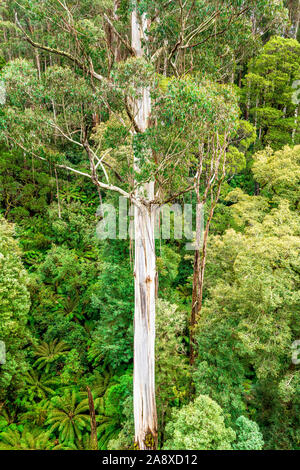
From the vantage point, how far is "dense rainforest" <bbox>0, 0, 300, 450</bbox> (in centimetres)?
581

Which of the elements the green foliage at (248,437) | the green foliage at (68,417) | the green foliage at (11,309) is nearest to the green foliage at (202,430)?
the green foliage at (248,437)

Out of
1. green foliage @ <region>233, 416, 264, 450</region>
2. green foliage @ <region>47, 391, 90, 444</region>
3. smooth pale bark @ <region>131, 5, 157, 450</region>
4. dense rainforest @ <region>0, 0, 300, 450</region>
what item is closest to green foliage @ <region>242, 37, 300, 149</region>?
dense rainforest @ <region>0, 0, 300, 450</region>

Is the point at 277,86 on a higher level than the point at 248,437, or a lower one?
higher

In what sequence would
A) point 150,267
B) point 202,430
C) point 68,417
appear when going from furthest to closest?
point 68,417 → point 150,267 → point 202,430

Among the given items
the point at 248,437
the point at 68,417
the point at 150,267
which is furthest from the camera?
the point at 68,417

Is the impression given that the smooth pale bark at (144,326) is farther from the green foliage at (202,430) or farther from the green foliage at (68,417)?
the green foliage at (68,417)

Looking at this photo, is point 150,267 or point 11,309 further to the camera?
point 11,309

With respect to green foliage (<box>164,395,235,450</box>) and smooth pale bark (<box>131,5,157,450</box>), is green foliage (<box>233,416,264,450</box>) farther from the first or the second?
smooth pale bark (<box>131,5,157,450</box>)

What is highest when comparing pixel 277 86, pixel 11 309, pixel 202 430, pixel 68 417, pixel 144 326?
pixel 277 86

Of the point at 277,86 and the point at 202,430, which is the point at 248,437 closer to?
the point at 202,430

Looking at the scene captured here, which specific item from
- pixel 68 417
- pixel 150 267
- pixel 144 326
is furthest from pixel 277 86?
pixel 68 417

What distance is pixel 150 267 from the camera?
6.38 m

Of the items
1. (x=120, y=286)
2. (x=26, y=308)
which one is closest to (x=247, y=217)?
(x=120, y=286)

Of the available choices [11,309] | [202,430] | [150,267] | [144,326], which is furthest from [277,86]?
[11,309]
